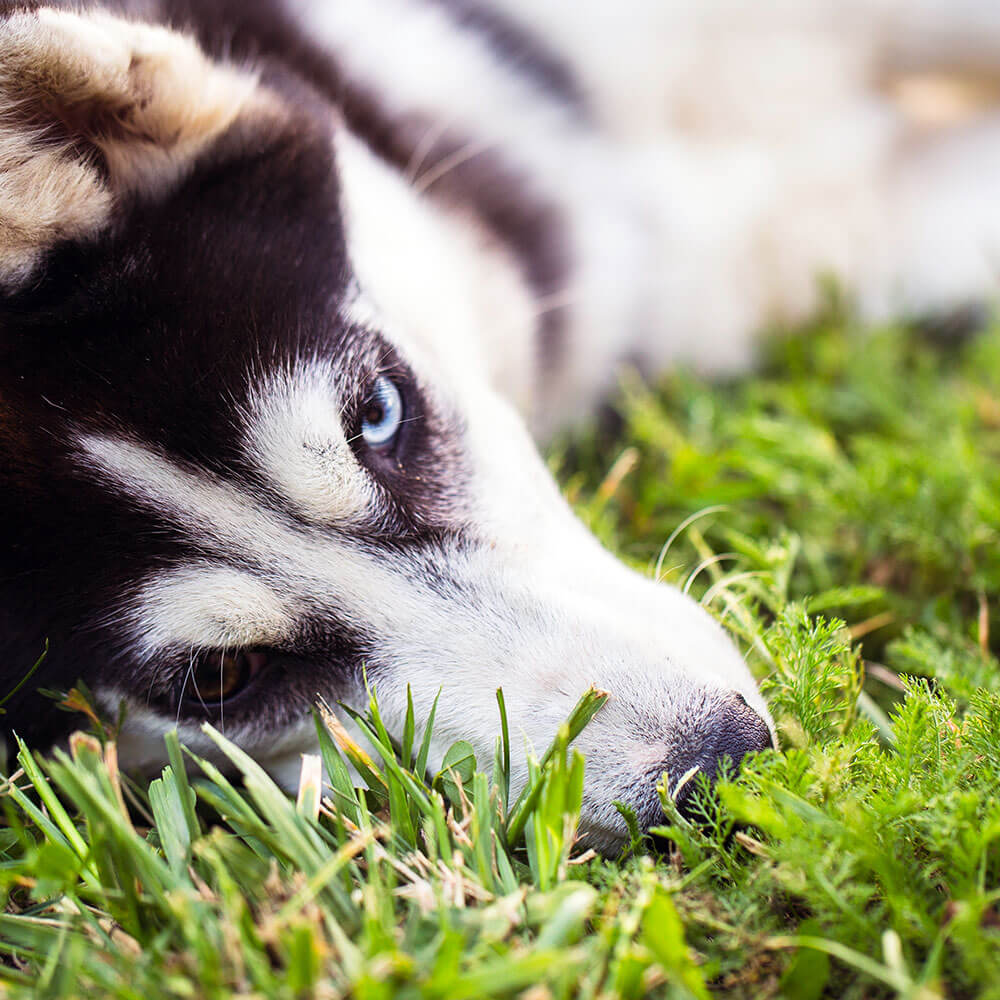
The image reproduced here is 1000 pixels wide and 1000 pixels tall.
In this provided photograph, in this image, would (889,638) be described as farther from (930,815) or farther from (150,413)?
(150,413)

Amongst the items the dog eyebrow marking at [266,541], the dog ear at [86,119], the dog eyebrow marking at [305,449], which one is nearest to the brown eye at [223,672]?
the dog eyebrow marking at [266,541]

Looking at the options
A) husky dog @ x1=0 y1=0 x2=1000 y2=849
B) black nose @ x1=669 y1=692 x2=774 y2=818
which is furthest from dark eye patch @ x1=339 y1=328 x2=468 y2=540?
black nose @ x1=669 y1=692 x2=774 y2=818

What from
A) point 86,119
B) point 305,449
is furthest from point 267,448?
point 86,119

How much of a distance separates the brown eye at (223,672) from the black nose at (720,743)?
676 millimetres

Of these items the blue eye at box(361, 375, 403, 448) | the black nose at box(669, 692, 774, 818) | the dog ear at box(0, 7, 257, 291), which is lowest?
the black nose at box(669, 692, 774, 818)

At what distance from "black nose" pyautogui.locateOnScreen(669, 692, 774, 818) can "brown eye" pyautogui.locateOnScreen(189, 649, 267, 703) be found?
26.6 inches

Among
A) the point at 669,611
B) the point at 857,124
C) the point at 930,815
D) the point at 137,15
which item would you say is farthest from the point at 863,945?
the point at 857,124

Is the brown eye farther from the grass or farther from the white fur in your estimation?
the grass

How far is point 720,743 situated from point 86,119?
54.2 inches

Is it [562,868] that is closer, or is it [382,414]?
[562,868]

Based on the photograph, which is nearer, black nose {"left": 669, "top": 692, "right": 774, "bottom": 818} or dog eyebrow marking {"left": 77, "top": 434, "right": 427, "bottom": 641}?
black nose {"left": 669, "top": 692, "right": 774, "bottom": 818}

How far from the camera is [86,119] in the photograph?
5.03 feet

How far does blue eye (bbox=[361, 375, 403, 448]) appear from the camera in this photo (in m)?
1.56

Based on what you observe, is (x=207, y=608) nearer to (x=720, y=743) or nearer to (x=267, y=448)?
(x=267, y=448)
